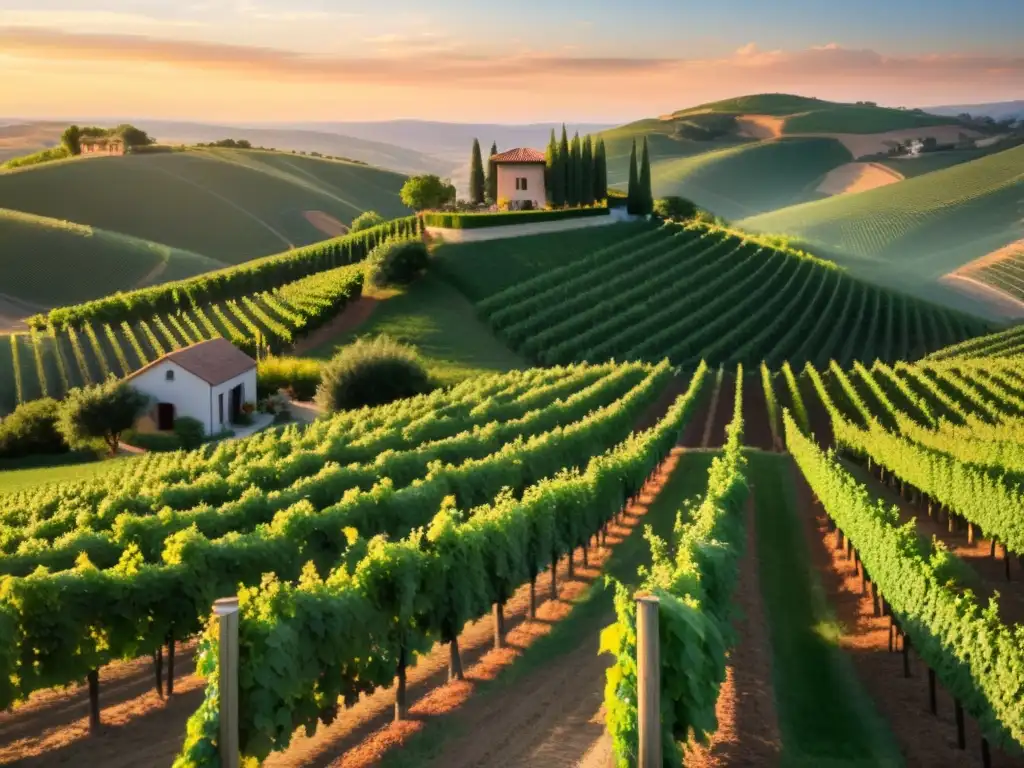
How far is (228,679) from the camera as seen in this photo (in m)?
10.7

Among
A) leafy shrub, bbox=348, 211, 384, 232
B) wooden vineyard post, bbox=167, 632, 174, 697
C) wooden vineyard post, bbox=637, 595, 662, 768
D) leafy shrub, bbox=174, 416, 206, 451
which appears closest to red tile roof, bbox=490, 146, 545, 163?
leafy shrub, bbox=348, 211, 384, 232

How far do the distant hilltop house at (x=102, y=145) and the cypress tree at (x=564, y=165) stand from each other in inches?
4767

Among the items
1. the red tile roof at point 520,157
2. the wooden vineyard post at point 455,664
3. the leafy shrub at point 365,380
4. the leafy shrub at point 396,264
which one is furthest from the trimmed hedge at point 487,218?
the wooden vineyard post at point 455,664

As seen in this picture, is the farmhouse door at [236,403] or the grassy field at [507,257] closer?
the farmhouse door at [236,403]

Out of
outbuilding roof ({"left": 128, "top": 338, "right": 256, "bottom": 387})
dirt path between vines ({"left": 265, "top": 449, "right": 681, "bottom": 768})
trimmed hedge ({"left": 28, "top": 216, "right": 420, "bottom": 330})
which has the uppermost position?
trimmed hedge ({"left": 28, "top": 216, "right": 420, "bottom": 330})

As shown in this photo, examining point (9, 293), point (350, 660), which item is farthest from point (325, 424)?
point (9, 293)

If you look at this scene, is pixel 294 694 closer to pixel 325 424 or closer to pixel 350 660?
pixel 350 660

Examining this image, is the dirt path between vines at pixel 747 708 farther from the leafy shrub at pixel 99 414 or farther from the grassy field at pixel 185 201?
the grassy field at pixel 185 201

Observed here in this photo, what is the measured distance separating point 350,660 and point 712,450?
102 ft

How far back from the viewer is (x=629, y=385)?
50.9 metres

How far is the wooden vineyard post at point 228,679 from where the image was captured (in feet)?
34.3

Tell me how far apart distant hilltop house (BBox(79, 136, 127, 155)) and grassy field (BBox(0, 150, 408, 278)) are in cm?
1680

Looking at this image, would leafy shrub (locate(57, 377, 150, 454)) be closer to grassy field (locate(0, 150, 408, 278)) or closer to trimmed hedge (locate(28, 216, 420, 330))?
trimmed hedge (locate(28, 216, 420, 330))

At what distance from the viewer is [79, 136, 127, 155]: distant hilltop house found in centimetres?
18875
